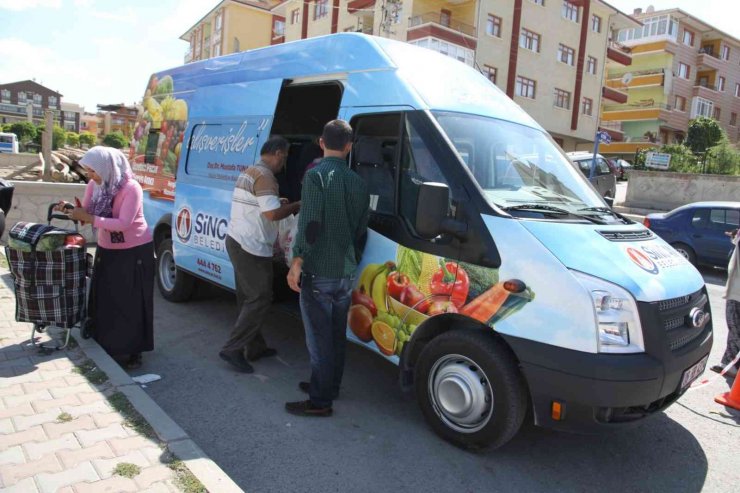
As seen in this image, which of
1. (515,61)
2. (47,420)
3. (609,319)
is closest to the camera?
(609,319)

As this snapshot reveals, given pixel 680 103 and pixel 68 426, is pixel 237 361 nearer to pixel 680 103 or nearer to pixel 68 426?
pixel 68 426

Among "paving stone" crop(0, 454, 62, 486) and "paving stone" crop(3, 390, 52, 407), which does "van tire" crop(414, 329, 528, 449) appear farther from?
"paving stone" crop(3, 390, 52, 407)

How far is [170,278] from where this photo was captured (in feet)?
22.4

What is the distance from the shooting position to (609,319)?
300 cm

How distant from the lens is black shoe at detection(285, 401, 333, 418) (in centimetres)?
396

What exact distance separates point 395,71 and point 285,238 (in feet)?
5.85

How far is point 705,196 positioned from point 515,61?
17.4 metres

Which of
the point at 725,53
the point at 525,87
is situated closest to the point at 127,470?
the point at 525,87

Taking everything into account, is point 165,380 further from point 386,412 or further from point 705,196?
point 705,196

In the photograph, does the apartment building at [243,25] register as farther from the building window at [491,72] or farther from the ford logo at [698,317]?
the ford logo at [698,317]

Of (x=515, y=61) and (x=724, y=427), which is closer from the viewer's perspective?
(x=724, y=427)

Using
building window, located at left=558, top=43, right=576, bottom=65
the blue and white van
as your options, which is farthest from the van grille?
building window, located at left=558, top=43, right=576, bottom=65

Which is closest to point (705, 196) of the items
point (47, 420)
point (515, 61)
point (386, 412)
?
point (515, 61)

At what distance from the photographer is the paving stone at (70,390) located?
3.76 metres
